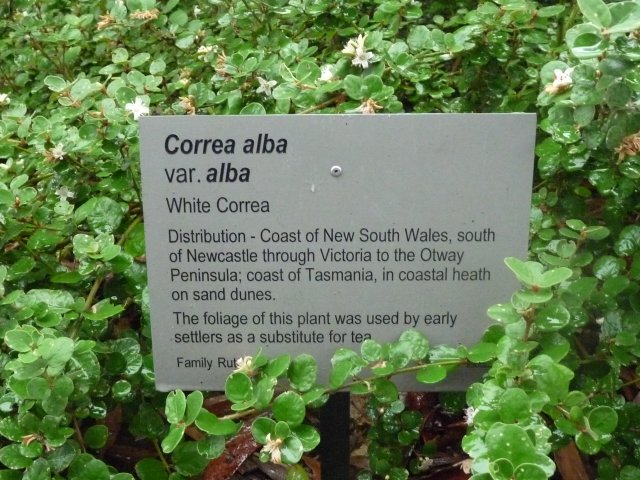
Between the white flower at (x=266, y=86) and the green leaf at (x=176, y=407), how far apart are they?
0.66 meters

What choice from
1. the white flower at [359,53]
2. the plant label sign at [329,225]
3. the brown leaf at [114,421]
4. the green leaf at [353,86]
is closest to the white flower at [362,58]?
the white flower at [359,53]

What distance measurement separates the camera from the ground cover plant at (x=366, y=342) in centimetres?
92

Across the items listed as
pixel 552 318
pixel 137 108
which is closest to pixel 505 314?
pixel 552 318

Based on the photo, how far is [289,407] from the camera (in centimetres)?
94

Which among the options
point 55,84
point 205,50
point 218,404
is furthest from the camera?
point 205,50

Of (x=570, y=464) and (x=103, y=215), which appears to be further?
(x=570, y=464)

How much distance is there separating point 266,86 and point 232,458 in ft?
2.49

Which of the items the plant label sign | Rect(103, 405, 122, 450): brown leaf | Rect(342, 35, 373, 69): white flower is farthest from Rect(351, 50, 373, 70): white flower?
Rect(103, 405, 122, 450): brown leaf

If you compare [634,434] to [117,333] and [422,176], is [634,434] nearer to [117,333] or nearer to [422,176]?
[422,176]

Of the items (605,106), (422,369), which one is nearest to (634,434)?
(422,369)

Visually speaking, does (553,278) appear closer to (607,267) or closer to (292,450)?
(607,267)

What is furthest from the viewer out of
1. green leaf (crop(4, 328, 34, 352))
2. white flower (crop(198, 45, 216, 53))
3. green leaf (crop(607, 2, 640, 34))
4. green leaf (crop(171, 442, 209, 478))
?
white flower (crop(198, 45, 216, 53))

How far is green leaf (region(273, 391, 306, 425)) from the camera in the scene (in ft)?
3.08

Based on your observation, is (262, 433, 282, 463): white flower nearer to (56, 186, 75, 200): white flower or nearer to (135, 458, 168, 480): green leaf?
(135, 458, 168, 480): green leaf
